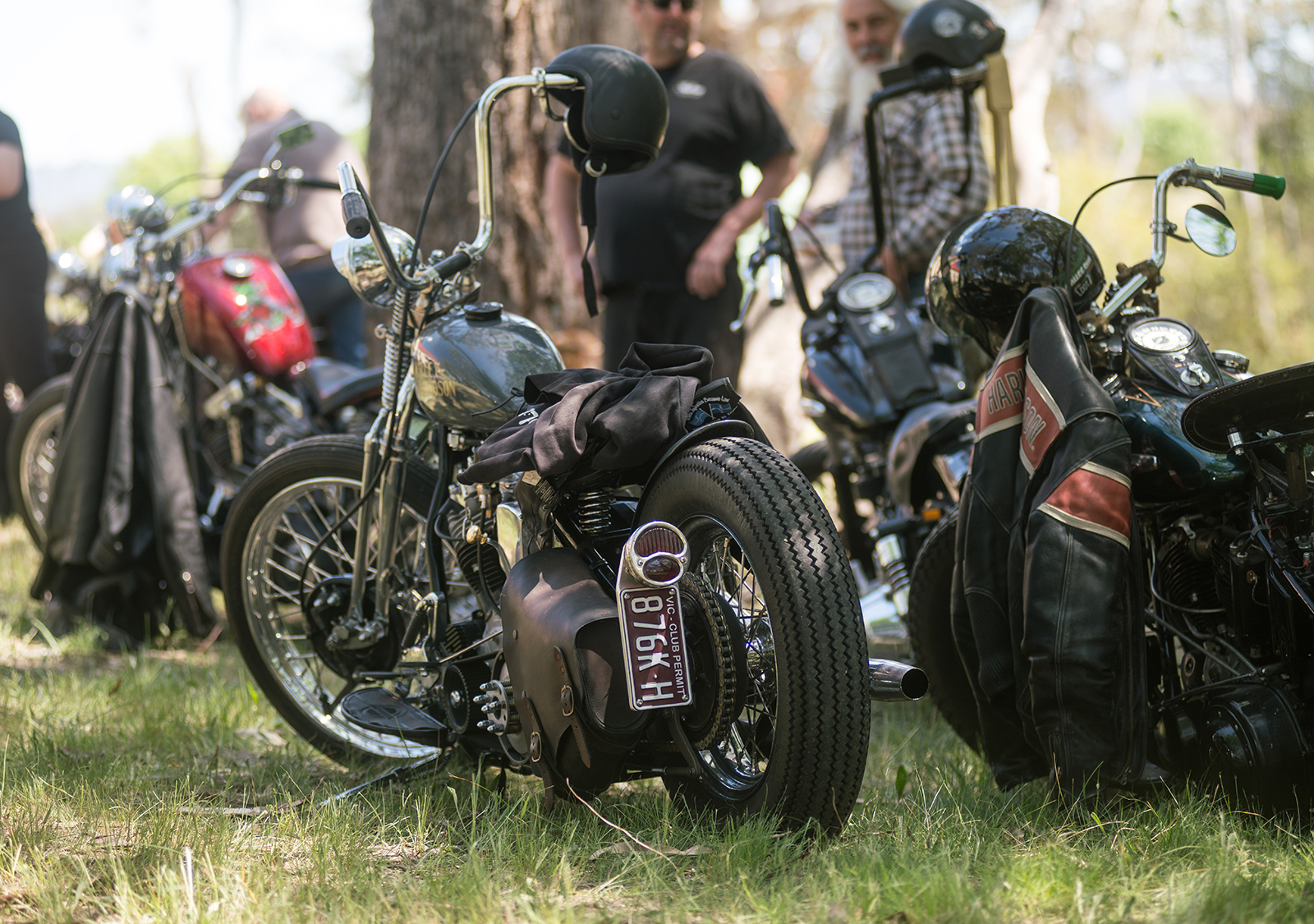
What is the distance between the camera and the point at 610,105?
2.59m

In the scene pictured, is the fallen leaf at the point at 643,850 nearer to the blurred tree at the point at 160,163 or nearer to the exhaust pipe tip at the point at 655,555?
the exhaust pipe tip at the point at 655,555

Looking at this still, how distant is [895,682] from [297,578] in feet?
5.51

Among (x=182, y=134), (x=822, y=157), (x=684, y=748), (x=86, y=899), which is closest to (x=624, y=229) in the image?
(x=684, y=748)

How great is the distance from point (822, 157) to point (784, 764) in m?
7.53

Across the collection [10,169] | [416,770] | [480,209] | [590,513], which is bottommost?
[416,770]

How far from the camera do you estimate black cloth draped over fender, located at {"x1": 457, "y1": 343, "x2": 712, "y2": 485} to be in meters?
2.14

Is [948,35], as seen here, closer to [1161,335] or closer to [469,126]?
[1161,335]

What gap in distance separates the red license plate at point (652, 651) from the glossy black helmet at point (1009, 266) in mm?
1132

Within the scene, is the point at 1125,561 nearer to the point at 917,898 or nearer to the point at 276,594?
the point at 917,898

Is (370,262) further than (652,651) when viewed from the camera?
Yes

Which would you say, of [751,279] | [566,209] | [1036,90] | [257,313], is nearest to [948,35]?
[751,279]

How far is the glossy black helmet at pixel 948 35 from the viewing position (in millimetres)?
3973

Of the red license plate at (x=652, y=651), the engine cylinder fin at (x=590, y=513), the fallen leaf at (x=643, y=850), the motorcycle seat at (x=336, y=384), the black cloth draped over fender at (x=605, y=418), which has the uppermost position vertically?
the black cloth draped over fender at (x=605, y=418)

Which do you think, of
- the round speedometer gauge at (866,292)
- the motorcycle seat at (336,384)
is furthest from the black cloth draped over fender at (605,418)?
the motorcycle seat at (336,384)
